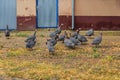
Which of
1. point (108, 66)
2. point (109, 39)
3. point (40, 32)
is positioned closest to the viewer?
point (108, 66)

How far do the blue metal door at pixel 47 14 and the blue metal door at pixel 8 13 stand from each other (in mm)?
1223

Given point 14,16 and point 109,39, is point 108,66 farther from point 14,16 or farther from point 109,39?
point 14,16

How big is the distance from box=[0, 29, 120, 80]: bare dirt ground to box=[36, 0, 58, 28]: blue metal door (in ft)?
15.8

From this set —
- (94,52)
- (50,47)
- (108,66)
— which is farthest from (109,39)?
(108,66)

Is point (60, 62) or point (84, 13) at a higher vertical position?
point (84, 13)

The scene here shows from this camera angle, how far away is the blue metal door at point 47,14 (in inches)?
920

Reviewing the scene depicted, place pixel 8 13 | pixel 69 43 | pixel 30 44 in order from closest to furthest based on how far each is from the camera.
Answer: pixel 30 44, pixel 69 43, pixel 8 13

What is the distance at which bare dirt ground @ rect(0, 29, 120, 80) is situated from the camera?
12.0 meters

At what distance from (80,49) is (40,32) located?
6.30 meters

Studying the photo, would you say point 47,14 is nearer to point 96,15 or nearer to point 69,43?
point 96,15

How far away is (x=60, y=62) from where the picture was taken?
45.7ft

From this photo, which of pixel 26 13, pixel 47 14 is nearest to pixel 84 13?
pixel 47 14

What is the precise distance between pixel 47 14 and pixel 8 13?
1.92 m

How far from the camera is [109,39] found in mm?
19766
